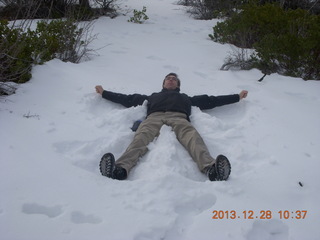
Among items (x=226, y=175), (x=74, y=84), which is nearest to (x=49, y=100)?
(x=74, y=84)

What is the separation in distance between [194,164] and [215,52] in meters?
4.31


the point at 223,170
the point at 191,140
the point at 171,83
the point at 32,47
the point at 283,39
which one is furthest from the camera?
the point at 283,39

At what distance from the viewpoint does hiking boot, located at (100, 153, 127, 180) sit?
267cm

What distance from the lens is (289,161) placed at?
300 cm

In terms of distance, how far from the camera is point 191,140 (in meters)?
3.23

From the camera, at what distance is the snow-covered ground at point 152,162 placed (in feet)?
6.97

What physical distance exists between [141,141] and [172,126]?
532mm

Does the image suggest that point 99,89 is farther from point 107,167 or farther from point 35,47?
point 107,167

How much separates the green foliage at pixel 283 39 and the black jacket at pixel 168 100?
160 centimetres

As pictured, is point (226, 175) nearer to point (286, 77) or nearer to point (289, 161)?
point (289, 161)

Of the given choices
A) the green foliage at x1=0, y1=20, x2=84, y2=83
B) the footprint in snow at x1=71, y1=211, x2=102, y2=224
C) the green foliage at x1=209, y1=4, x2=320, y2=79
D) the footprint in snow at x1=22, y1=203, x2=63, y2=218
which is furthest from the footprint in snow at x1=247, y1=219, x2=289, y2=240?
the green foliage at x1=209, y1=4, x2=320, y2=79

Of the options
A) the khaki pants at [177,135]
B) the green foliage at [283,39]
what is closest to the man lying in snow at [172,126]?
the khaki pants at [177,135]
